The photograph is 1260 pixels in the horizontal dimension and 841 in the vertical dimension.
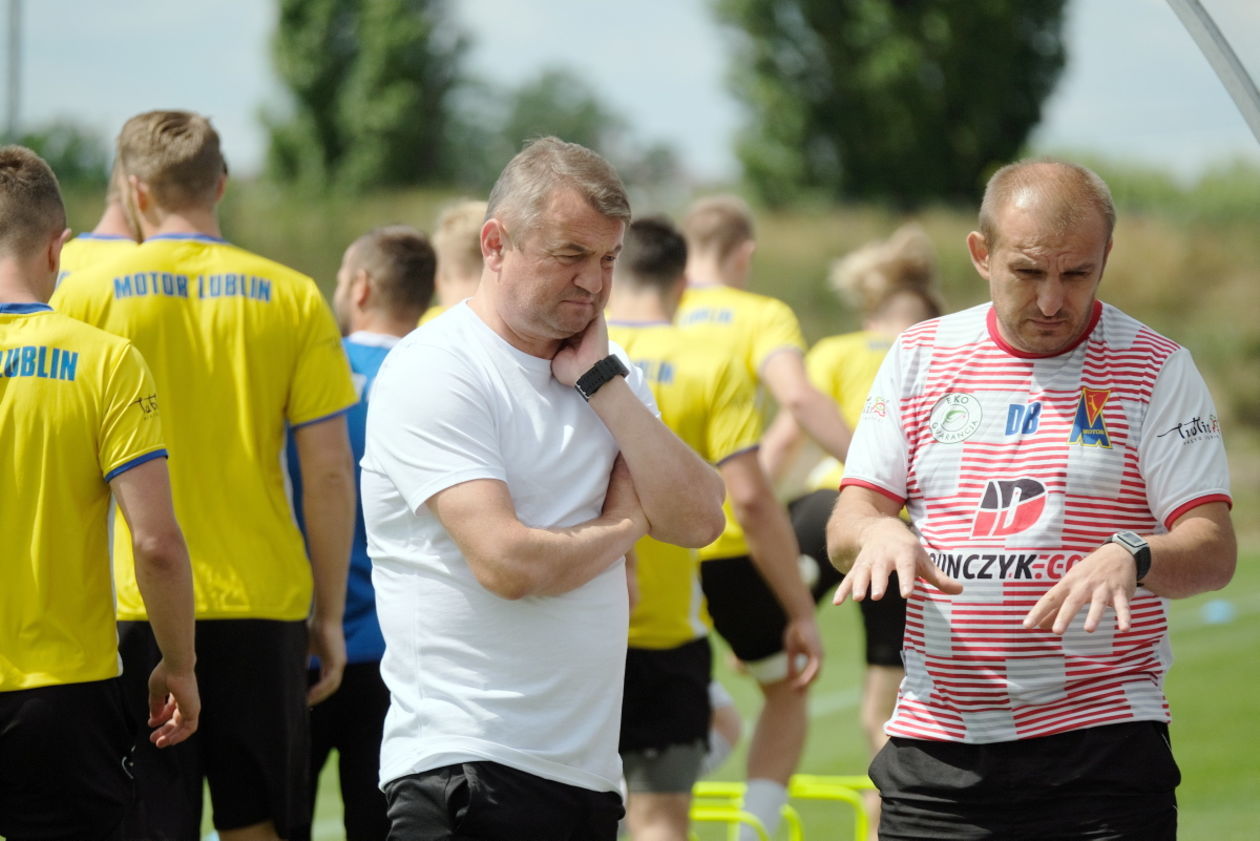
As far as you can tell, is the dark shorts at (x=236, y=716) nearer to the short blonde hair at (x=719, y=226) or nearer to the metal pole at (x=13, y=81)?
the short blonde hair at (x=719, y=226)

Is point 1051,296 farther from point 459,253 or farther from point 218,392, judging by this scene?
point 459,253

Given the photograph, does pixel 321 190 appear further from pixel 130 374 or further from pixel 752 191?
pixel 130 374

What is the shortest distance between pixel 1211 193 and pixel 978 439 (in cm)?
5336

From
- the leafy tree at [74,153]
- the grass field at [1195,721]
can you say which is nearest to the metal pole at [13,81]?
the leafy tree at [74,153]

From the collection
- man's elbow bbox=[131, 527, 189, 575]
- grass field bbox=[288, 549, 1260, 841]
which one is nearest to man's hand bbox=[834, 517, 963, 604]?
man's elbow bbox=[131, 527, 189, 575]

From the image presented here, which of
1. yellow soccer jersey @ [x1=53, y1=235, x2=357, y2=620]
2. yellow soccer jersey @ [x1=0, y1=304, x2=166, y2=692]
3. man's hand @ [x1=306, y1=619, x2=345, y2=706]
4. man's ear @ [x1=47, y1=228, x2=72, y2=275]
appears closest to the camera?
yellow soccer jersey @ [x1=0, y1=304, x2=166, y2=692]

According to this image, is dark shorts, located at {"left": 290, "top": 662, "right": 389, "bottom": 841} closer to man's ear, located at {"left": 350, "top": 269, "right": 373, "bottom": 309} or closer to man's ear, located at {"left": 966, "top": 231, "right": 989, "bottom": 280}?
man's ear, located at {"left": 350, "top": 269, "right": 373, "bottom": 309}

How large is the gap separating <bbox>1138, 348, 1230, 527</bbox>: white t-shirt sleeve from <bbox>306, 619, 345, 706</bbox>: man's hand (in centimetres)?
254

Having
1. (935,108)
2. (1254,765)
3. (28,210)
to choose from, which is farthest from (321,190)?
(28,210)

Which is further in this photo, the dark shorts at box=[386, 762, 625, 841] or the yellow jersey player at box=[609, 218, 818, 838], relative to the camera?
the yellow jersey player at box=[609, 218, 818, 838]

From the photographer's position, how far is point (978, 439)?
341 cm

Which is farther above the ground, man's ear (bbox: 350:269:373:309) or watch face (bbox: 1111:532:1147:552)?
man's ear (bbox: 350:269:373:309)

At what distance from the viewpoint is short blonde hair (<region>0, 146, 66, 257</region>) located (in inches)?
151

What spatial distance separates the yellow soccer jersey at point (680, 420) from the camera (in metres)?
5.38
